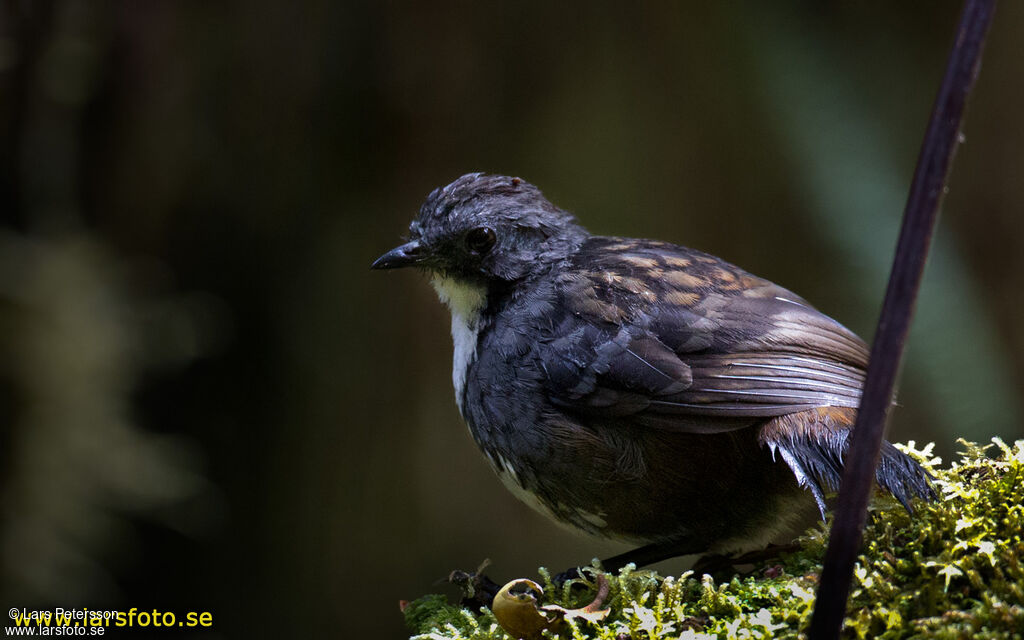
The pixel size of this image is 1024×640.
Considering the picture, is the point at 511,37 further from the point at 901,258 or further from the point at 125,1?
the point at 901,258

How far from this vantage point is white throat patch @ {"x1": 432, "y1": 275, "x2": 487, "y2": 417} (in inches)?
123

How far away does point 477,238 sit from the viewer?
3.21 metres

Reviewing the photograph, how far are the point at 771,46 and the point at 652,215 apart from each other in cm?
115

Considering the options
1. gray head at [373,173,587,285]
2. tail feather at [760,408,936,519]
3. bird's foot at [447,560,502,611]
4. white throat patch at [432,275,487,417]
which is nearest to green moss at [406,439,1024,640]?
tail feather at [760,408,936,519]

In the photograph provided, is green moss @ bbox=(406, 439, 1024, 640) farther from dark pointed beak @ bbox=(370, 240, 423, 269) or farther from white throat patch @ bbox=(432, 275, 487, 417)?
dark pointed beak @ bbox=(370, 240, 423, 269)

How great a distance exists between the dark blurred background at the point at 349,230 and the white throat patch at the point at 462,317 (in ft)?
6.91

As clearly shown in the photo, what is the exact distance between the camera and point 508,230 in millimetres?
3232

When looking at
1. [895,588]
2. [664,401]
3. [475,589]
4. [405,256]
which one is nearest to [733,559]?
[664,401]

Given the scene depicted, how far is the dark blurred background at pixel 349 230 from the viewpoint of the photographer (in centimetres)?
477

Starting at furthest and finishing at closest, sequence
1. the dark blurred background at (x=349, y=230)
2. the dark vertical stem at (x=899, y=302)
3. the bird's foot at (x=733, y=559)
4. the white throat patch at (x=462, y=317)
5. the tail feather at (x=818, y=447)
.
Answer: the dark blurred background at (x=349, y=230), the white throat patch at (x=462, y=317), the bird's foot at (x=733, y=559), the tail feather at (x=818, y=447), the dark vertical stem at (x=899, y=302)

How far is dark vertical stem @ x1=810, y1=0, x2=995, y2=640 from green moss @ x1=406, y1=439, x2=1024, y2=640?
406 millimetres

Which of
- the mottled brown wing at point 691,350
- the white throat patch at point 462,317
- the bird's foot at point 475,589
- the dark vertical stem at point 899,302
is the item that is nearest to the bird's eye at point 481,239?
the white throat patch at point 462,317

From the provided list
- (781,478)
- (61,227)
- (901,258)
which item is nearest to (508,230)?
(781,478)

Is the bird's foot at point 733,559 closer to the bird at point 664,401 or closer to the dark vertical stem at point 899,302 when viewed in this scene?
the bird at point 664,401
